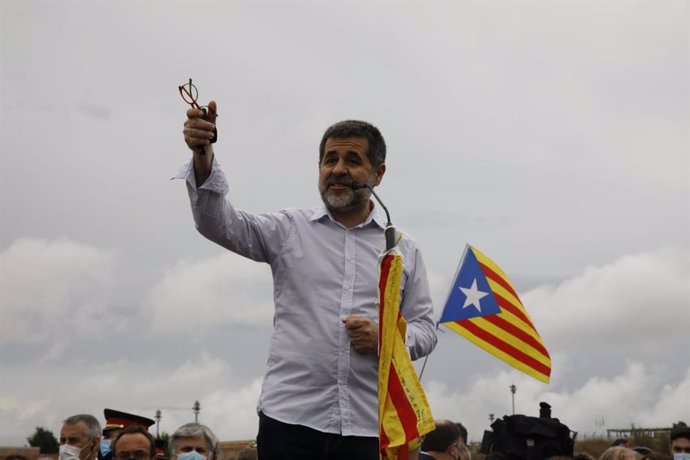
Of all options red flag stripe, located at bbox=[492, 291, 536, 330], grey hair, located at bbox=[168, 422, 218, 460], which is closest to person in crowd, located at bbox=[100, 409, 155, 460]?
grey hair, located at bbox=[168, 422, 218, 460]

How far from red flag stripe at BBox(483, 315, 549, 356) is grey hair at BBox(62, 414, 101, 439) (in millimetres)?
5119

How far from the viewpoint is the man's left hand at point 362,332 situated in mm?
3898

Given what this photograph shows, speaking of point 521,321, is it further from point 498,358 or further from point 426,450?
point 426,450

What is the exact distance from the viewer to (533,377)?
1156cm

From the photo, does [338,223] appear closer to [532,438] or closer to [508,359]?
[532,438]

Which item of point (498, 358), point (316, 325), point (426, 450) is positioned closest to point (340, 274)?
point (316, 325)

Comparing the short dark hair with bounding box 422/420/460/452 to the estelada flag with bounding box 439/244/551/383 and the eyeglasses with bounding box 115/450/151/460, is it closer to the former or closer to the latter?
the eyeglasses with bounding box 115/450/151/460

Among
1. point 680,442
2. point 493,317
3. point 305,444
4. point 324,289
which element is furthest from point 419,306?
point 493,317

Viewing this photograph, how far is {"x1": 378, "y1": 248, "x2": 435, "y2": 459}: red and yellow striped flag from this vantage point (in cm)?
365

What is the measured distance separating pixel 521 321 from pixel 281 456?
8.48 meters

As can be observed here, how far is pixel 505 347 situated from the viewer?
11789 mm

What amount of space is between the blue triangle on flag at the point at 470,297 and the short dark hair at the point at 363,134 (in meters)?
7.94

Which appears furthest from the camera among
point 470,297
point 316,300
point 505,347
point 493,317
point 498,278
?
point 498,278

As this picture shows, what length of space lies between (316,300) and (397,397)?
56 centimetres
